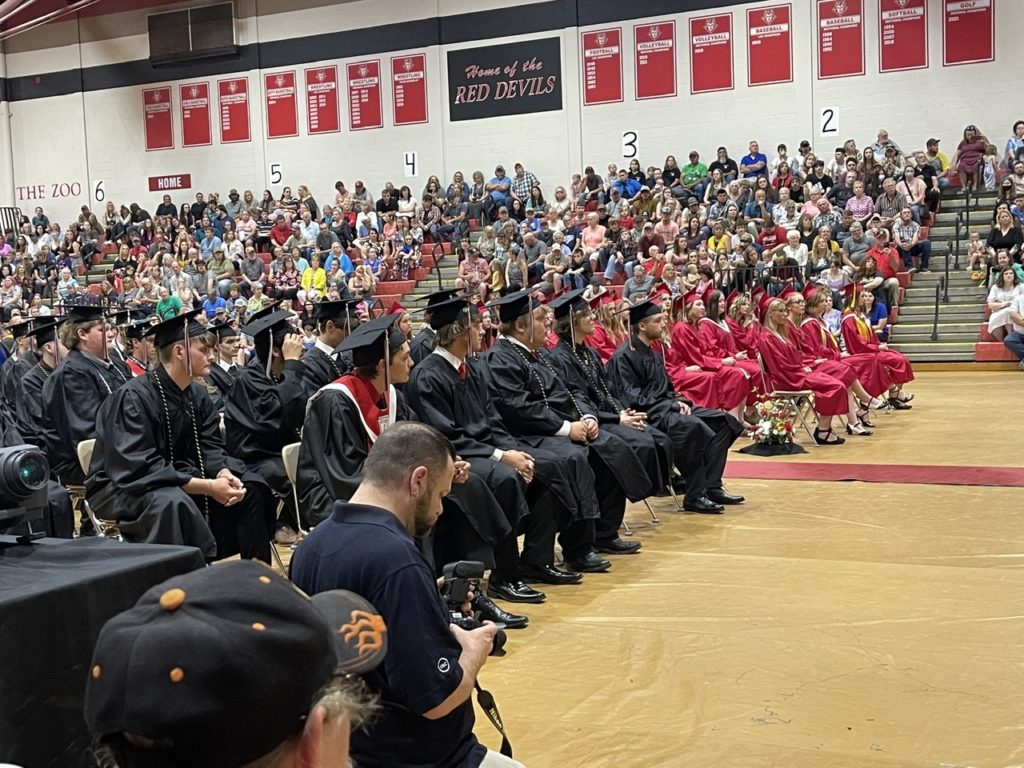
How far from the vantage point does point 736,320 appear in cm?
1404

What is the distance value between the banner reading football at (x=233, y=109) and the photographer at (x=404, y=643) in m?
27.6

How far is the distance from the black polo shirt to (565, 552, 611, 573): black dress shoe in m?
4.37

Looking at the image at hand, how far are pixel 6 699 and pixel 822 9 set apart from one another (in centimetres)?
2330

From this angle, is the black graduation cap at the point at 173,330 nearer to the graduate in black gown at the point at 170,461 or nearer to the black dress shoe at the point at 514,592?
the graduate in black gown at the point at 170,461

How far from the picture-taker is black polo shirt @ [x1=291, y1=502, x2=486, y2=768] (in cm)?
288

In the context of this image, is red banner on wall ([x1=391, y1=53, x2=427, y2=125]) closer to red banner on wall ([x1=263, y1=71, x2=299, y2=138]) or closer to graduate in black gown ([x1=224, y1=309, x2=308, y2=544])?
red banner on wall ([x1=263, y1=71, x2=299, y2=138])

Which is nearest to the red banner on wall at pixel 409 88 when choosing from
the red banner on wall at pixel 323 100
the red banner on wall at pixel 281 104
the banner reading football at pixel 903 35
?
the red banner on wall at pixel 323 100

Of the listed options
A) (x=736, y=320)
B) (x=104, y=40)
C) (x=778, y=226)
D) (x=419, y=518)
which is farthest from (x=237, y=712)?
(x=104, y=40)

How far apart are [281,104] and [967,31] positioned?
1575cm

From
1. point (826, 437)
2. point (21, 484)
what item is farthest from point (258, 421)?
point (826, 437)

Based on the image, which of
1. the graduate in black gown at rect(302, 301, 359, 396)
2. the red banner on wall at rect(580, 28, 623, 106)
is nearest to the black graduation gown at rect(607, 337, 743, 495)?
the graduate in black gown at rect(302, 301, 359, 396)

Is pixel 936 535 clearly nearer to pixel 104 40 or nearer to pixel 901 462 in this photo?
pixel 901 462

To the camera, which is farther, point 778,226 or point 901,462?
point 778,226

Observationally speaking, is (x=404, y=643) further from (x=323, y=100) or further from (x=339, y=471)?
(x=323, y=100)
